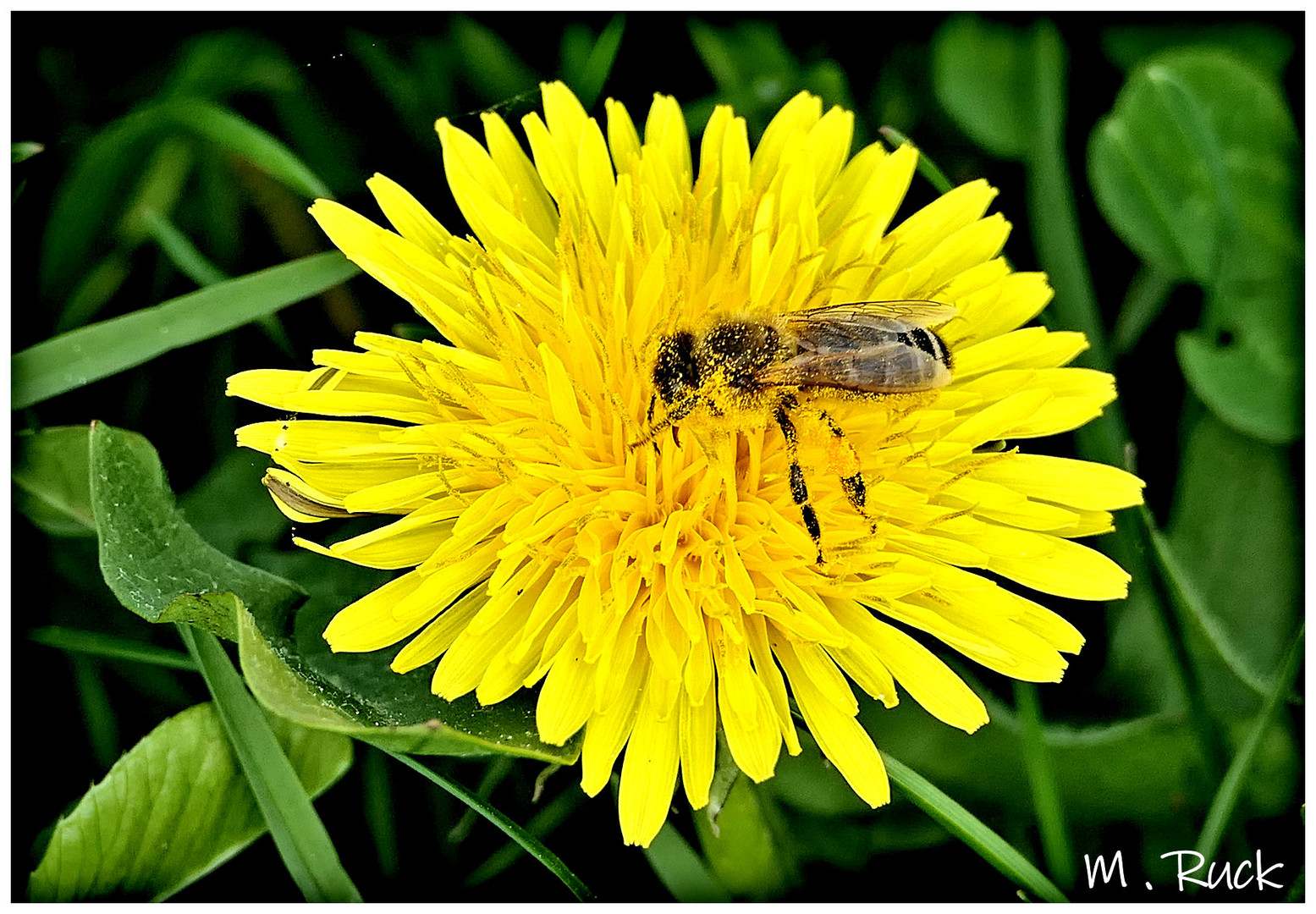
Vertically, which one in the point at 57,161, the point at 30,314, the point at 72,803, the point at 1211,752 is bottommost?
the point at 1211,752

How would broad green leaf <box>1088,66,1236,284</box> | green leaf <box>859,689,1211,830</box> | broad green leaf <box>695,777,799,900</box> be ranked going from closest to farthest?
broad green leaf <box>695,777,799,900</box>, green leaf <box>859,689,1211,830</box>, broad green leaf <box>1088,66,1236,284</box>

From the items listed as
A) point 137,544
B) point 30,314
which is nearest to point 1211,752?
point 137,544

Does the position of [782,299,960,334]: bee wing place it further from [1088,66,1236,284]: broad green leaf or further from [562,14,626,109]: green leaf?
[1088,66,1236,284]: broad green leaf

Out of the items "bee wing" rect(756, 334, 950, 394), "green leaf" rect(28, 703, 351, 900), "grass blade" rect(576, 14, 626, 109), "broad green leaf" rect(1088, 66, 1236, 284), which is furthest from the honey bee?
"broad green leaf" rect(1088, 66, 1236, 284)

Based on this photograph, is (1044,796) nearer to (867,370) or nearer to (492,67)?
(867,370)

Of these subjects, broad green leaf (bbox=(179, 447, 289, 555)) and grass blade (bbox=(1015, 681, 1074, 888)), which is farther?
broad green leaf (bbox=(179, 447, 289, 555))

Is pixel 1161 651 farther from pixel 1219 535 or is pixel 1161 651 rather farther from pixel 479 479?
pixel 479 479

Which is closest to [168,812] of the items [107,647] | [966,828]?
[107,647]

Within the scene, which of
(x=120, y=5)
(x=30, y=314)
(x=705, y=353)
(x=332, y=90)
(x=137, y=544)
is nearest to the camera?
(x=705, y=353)

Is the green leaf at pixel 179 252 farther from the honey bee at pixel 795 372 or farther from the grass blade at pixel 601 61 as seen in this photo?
the honey bee at pixel 795 372
